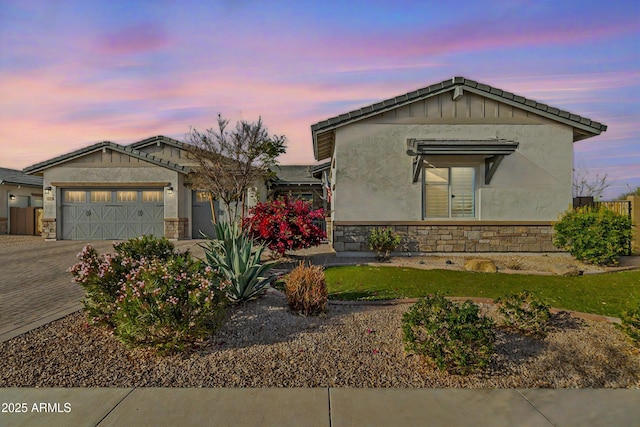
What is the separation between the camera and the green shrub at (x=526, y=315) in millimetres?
4871

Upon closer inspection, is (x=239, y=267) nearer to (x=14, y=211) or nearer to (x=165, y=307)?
(x=165, y=307)

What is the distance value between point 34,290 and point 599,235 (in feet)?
46.0

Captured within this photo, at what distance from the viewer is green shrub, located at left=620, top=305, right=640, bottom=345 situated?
14.5 feet

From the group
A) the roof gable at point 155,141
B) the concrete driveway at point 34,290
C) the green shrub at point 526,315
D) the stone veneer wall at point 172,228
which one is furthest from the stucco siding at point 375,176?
the roof gable at point 155,141

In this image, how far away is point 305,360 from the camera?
4.24 meters

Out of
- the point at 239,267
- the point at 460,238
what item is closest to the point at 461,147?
the point at 460,238

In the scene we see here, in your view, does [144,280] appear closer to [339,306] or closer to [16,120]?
[339,306]

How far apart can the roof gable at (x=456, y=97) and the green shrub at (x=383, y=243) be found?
3.82m

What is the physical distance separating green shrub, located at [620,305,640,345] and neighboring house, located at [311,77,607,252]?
7.82m

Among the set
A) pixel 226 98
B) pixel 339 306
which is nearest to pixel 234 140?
pixel 226 98

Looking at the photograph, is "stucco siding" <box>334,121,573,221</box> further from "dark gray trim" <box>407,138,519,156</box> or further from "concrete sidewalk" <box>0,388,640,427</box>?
"concrete sidewalk" <box>0,388,640,427</box>

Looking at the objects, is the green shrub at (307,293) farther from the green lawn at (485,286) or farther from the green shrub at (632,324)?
the green shrub at (632,324)

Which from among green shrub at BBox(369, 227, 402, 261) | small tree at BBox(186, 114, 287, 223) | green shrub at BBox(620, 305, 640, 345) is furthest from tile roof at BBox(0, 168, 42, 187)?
green shrub at BBox(620, 305, 640, 345)

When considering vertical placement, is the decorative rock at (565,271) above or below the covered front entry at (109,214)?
below
